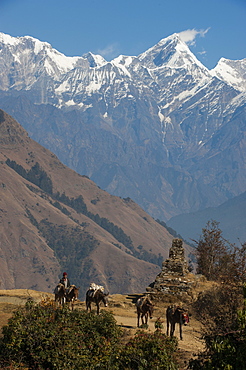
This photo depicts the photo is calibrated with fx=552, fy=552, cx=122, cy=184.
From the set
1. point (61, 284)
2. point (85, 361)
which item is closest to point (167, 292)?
point (61, 284)

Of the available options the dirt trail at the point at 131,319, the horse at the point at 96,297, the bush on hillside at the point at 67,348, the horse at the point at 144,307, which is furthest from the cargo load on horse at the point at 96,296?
the bush on hillside at the point at 67,348

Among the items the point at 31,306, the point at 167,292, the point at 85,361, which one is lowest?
the point at 85,361

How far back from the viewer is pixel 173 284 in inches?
1673

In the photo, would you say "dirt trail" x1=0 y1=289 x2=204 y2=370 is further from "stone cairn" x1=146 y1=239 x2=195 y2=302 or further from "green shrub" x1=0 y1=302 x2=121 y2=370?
"green shrub" x1=0 y1=302 x2=121 y2=370

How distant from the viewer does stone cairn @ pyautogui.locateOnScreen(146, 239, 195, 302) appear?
135ft

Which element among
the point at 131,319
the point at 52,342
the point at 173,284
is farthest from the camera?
the point at 173,284

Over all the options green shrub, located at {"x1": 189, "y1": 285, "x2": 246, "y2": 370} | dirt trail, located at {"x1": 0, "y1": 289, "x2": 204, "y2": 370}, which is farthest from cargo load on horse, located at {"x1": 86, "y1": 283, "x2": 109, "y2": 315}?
green shrub, located at {"x1": 189, "y1": 285, "x2": 246, "y2": 370}

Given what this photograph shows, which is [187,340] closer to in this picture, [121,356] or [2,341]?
[121,356]

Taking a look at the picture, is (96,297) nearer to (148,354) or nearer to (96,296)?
(96,296)

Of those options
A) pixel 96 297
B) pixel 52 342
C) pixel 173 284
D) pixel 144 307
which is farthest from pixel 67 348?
pixel 173 284

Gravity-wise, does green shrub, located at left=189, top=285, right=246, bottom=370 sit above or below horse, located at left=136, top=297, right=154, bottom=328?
below

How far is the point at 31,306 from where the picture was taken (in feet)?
84.8

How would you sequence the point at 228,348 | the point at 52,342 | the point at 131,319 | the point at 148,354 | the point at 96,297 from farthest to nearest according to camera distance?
the point at 131,319 → the point at 96,297 → the point at 52,342 → the point at 148,354 → the point at 228,348

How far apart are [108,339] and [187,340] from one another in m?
5.84
